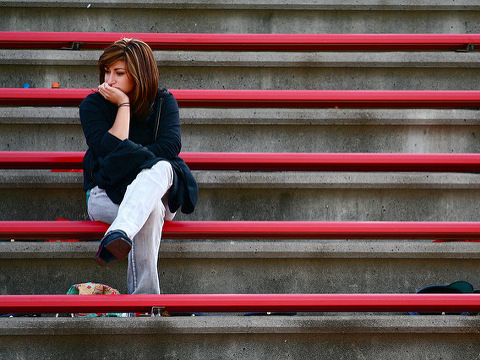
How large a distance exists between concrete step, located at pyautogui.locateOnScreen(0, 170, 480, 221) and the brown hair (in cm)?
37

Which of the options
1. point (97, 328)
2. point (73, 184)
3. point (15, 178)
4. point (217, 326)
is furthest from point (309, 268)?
point (15, 178)

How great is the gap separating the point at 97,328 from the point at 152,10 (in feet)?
6.88

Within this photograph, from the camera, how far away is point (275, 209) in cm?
253

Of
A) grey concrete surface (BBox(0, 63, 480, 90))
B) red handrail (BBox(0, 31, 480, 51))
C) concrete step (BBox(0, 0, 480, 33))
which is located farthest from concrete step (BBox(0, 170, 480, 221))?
concrete step (BBox(0, 0, 480, 33))

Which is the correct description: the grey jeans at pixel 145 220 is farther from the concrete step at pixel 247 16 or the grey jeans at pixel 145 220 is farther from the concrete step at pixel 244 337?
the concrete step at pixel 247 16

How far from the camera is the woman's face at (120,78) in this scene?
2.28 m

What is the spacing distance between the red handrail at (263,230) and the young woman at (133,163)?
0.07m

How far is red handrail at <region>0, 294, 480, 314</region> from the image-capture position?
1920mm

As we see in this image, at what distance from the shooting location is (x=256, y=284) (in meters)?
2.27

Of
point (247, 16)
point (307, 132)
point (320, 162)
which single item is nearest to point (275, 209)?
point (320, 162)

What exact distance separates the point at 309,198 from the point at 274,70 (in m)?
0.87

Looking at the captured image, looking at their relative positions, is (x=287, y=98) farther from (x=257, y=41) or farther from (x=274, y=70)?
(x=257, y=41)

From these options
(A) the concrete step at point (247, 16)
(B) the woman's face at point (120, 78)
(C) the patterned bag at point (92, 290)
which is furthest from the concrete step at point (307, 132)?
(A) the concrete step at point (247, 16)

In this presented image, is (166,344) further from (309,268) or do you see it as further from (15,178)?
(15,178)
